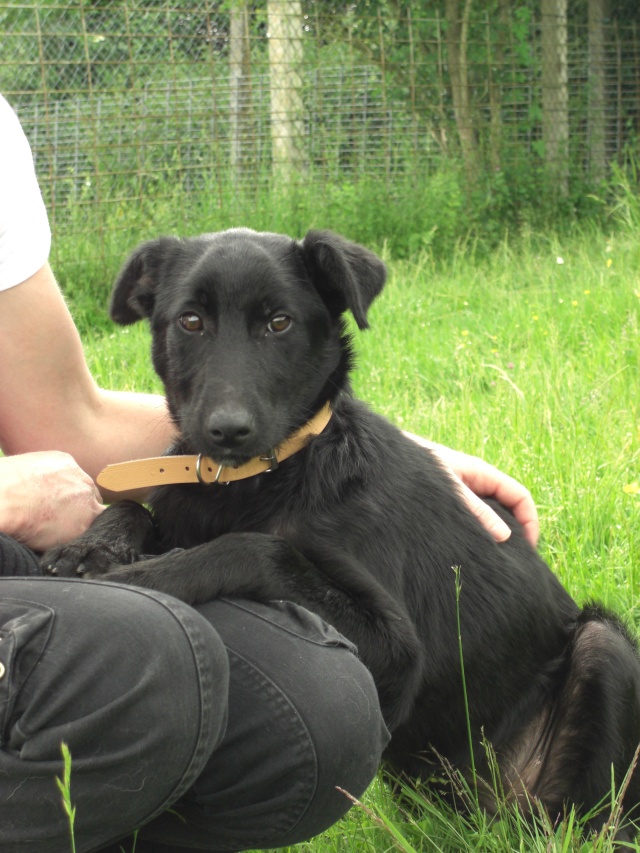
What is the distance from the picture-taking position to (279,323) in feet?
7.29

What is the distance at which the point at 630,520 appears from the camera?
2.96 metres

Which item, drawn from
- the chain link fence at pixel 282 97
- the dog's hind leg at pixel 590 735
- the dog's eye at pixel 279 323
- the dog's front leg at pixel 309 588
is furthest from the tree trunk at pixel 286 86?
the dog's front leg at pixel 309 588

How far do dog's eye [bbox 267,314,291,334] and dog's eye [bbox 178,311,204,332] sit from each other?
16 centimetres

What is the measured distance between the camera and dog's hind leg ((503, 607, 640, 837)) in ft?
6.98

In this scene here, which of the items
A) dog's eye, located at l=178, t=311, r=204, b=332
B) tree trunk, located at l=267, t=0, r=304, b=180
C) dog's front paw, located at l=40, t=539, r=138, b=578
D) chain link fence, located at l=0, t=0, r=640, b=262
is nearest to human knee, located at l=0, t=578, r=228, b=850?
dog's front paw, located at l=40, t=539, r=138, b=578

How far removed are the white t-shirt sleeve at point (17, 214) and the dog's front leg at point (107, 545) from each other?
0.58 metres

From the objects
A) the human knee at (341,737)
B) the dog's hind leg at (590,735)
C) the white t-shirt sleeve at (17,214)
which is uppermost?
the white t-shirt sleeve at (17,214)

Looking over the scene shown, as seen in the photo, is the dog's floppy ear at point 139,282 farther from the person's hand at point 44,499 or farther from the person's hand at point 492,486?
the person's hand at point 492,486

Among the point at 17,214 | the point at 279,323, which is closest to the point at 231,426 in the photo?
the point at 279,323

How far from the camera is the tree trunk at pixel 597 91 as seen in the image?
8.03 metres

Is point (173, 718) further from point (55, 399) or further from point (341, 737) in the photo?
point (55, 399)

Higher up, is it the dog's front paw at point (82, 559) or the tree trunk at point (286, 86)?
the tree trunk at point (286, 86)

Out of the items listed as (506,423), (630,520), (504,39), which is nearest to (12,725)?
(630,520)

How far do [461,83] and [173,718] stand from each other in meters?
7.00
